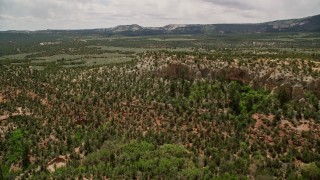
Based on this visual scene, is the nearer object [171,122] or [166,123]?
[166,123]

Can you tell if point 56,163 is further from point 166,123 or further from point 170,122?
point 170,122

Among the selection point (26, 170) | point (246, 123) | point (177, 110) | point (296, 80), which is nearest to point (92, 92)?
point (177, 110)

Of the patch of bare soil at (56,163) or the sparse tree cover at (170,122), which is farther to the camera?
the patch of bare soil at (56,163)

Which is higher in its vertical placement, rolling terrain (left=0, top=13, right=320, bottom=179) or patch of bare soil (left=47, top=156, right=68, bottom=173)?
rolling terrain (left=0, top=13, right=320, bottom=179)

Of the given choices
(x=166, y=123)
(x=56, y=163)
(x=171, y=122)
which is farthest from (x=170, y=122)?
(x=56, y=163)

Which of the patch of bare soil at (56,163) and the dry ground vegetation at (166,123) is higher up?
the dry ground vegetation at (166,123)
